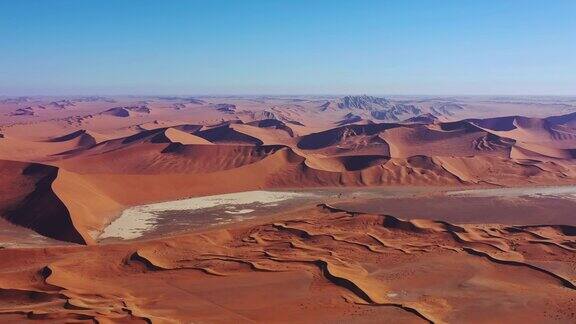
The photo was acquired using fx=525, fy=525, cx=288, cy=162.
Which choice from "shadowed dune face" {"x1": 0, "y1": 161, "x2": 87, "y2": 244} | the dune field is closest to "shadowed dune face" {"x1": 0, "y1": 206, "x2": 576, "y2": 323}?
the dune field

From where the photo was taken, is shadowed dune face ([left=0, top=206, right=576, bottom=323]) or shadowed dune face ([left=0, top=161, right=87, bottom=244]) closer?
shadowed dune face ([left=0, top=206, right=576, bottom=323])

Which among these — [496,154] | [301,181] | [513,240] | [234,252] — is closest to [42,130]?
[301,181]

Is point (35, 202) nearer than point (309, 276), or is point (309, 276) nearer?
point (309, 276)

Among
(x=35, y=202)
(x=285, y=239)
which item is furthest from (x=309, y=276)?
(x=35, y=202)

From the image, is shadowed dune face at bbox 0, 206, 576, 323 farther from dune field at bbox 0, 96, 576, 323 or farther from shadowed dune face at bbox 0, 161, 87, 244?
shadowed dune face at bbox 0, 161, 87, 244

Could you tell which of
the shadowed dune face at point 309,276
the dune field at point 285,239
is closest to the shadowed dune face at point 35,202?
the dune field at point 285,239

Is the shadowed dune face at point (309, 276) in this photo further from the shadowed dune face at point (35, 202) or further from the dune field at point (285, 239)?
the shadowed dune face at point (35, 202)

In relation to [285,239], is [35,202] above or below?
above

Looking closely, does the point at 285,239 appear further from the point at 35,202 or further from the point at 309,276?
the point at 35,202

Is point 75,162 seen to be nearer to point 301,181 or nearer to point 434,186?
point 301,181
